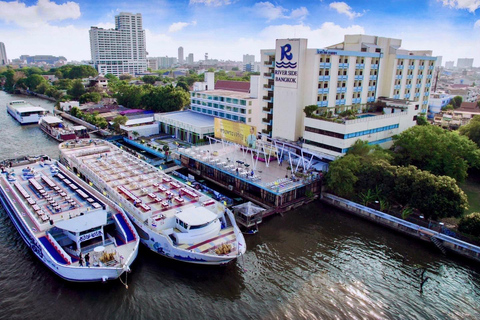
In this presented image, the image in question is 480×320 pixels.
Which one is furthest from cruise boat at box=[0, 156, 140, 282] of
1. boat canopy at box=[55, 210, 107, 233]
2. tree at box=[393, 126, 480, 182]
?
tree at box=[393, 126, 480, 182]

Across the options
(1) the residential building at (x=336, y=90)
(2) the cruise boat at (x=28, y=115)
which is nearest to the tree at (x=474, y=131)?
(1) the residential building at (x=336, y=90)

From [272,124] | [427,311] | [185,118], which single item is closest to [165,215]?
[427,311]

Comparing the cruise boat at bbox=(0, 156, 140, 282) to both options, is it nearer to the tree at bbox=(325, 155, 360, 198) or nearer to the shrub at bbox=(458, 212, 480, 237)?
the tree at bbox=(325, 155, 360, 198)

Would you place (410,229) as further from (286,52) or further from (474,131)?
(286,52)

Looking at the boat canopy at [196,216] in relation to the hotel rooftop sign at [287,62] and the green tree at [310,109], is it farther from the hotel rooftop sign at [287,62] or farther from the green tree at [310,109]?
the hotel rooftop sign at [287,62]

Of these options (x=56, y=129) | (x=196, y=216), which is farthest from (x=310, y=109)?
(x=56, y=129)

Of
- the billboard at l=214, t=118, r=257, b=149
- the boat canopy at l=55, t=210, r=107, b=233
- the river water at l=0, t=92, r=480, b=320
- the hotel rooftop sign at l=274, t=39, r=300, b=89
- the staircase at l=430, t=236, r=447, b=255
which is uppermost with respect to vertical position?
the hotel rooftop sign at l=274, t=39, r=300, b=89
